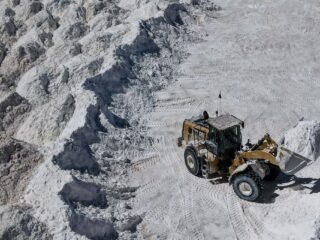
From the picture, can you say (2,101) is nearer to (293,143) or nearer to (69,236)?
(69,236)

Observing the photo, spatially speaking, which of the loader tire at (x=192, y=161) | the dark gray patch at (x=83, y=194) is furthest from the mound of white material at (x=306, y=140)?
the dark gray patch at (x=83, y=194)

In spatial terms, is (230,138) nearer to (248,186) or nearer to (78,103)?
(248,186)

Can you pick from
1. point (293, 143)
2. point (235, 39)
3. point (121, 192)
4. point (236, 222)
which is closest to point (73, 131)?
point (121, 192)

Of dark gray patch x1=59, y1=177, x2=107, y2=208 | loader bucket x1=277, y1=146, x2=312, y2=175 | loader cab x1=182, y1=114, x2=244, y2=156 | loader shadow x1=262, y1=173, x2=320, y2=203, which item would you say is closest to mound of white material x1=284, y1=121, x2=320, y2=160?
loader shadow x1=262, y1=173, x2=320, y2=203

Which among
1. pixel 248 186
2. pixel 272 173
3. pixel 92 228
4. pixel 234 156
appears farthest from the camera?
pixel 234 156

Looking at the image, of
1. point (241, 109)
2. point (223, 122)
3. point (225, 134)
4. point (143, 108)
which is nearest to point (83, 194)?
point (225, 134)

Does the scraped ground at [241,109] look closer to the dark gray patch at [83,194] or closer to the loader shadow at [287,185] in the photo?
the loader shadow at [287,185]

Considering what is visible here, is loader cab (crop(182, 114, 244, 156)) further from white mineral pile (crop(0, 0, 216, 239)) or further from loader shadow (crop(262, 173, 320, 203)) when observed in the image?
white mineral pile (crop(0, 0, 216, 239))
